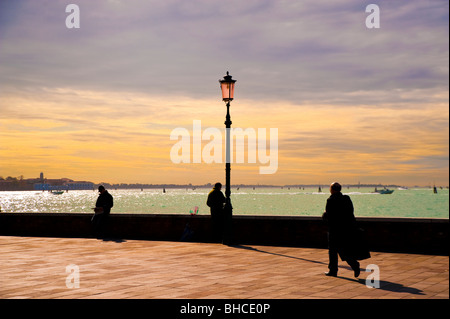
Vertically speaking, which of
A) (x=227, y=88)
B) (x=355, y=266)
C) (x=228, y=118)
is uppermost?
(x=227, y=88)

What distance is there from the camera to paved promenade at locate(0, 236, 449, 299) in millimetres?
8266

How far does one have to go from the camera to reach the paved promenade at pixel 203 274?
8.27 meters

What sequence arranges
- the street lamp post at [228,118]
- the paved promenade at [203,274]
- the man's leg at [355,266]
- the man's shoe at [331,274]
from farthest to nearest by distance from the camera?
the street lamp post at [228,118], the man's shoe at [331,274], the man's leg at [355,266], the paved promenade at [203,274]

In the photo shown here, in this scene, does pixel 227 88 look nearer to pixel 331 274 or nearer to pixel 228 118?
pixel 228 118

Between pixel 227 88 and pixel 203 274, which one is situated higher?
pixel 227 88

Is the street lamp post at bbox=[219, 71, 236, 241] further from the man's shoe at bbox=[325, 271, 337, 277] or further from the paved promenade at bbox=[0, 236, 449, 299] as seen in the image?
the man's shoe at bbox=[325, 271, 337, 277]

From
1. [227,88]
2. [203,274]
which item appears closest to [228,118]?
[227,88]

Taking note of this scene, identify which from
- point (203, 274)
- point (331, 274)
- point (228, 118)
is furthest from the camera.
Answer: point (228, 118)

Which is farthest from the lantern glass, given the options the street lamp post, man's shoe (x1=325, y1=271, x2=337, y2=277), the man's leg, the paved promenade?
the man's leg

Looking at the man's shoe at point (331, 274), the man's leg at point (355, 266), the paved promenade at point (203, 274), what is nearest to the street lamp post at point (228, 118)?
the paved promenade at point (203, 274)

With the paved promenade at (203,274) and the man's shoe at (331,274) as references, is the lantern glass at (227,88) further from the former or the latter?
the man's shoe at (331,274)

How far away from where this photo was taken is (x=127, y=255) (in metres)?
13.2

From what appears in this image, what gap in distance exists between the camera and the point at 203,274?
10.1 meters

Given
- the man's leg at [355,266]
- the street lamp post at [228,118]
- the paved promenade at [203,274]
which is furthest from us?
the street lamp post at [228,118]
